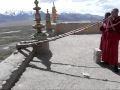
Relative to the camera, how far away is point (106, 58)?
29.5ft

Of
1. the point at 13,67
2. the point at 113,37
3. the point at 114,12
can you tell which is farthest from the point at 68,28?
the point at 13,67

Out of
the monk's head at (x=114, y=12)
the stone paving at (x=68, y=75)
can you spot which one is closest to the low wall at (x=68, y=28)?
the stone paving at (x=68, y=75)

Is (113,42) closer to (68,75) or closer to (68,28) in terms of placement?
(68,75)

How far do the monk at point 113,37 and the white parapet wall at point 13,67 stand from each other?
2.29m

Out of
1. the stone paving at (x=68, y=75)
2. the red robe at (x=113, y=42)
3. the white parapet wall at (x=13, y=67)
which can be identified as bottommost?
the stone paving at (x=68, y=75)

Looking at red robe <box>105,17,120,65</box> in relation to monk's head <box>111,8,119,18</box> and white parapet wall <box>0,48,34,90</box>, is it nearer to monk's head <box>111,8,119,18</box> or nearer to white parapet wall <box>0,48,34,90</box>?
monk's head <box>111,8,119,18</box>

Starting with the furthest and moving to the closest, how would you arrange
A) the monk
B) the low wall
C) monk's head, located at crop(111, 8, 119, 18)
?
the low wall
the monk
monk's head, located at crop(111, 8, 119, 18)

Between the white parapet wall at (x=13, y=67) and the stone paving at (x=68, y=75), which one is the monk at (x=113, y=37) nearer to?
the stone paving at (x=68, y=75)

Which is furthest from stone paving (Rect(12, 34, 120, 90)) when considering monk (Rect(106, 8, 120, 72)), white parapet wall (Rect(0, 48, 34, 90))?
monk (Rect(106, 8, 120, 72))

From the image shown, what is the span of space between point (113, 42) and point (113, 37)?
5.2 inches

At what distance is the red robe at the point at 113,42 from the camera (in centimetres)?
861

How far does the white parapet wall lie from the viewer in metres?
6.70

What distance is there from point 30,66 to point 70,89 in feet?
7.88

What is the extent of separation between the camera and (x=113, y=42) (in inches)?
342
